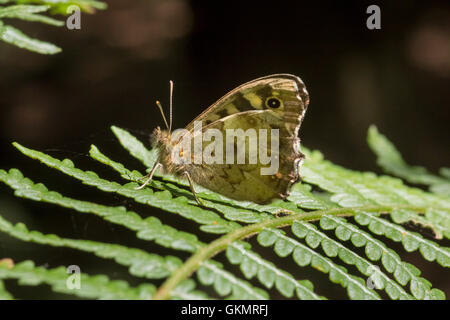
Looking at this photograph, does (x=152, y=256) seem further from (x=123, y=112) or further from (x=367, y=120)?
(x=367, y=120)

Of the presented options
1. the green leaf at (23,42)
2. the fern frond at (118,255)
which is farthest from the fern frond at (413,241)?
the green leaf at (23,42)

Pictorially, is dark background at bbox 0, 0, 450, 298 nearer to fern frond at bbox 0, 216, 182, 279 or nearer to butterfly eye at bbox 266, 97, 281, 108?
butterfly eye at bbox 266, 97, 281, 108

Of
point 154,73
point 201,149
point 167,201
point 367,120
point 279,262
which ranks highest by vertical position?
point 154,73

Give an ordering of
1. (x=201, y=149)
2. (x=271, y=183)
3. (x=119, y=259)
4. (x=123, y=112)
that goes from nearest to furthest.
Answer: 1. (x=119, y=259)
2. (x=271, y=183)
3. (x=201, y=149)
4. (x=123, y=112)

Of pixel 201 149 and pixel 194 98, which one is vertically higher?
pixel 194 98

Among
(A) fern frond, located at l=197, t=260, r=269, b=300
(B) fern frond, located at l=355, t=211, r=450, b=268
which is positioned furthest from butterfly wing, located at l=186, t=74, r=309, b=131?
(A) fern frond, located at l=197, t=260, r=269, b=300

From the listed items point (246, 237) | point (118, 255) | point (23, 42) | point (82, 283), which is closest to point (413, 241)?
point (246, 237)

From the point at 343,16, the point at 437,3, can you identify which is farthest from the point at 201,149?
the point at 437,3

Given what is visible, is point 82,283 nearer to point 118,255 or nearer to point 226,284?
point 118,255
